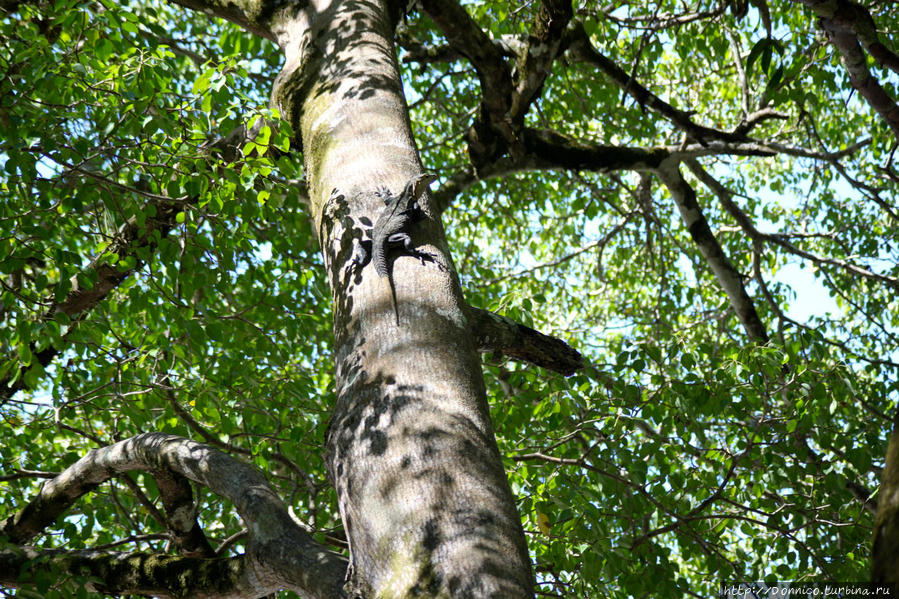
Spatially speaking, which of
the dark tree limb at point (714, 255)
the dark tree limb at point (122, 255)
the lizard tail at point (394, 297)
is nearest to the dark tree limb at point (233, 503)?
the lizard tail at point (394, 297)

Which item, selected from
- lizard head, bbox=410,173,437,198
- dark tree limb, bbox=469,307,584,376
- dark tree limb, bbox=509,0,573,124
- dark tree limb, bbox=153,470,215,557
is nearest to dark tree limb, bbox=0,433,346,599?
dark tree limb, bbox=153,470,215,557

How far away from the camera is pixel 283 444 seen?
4746 mm

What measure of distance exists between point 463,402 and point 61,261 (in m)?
2.47

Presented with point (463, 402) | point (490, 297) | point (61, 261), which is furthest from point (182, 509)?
point (490, 297)

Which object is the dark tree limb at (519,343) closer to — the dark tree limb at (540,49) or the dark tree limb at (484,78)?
the dark tree limb at (484,78)

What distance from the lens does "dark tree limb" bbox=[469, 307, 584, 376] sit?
241 cm

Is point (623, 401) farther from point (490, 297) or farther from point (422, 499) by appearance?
point (490, 297)

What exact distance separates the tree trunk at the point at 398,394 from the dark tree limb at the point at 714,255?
389 centimetres

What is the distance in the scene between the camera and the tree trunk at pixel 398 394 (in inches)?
64.5

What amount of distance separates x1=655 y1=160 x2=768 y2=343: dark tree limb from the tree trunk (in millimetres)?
3890

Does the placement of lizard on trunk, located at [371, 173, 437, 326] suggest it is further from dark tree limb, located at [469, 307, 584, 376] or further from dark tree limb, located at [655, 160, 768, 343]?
dark tree limb, located at [655, 160, 768, 343]

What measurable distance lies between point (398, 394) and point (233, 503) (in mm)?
1010

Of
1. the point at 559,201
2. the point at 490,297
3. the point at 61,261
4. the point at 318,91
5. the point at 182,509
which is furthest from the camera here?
the point at 559,201

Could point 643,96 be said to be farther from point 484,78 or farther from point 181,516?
point 181,516
